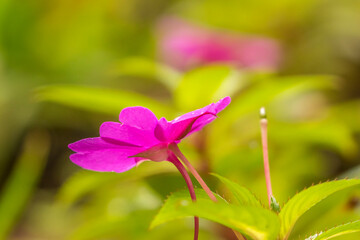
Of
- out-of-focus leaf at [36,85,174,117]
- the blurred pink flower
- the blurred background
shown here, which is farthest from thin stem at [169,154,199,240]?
the blurred pink flower

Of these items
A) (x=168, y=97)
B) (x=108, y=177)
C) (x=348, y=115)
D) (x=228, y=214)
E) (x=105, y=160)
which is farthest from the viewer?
(x=168, y=97)

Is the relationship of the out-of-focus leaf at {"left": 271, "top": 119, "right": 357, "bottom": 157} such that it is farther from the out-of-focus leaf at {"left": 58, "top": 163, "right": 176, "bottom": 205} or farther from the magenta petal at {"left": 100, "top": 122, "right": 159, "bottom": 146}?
the magenta petal at {"left": 100, "top": 122, "right": 159, "bottom": 146}

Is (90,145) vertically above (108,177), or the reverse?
(108,177)

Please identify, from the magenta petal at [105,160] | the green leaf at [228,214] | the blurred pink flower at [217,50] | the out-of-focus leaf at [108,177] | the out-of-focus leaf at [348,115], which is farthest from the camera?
the blurred pink flower at [217,50]

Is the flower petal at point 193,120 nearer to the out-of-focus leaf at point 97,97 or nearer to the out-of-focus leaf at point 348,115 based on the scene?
the out-of-focus leaf at point 97,97

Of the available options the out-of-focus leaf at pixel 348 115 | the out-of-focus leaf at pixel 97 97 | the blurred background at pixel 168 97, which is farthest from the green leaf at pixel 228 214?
the out-of-focus leaf at pixel 348 115

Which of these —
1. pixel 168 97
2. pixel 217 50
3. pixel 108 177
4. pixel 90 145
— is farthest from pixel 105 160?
pixel 168 97

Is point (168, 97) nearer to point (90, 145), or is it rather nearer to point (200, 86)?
point (200, 86)

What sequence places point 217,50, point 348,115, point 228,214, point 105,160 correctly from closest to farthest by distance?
point 228,214
point 105,160
point 348,115
point 217,50
